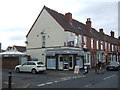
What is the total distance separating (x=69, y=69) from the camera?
29609 millimetres

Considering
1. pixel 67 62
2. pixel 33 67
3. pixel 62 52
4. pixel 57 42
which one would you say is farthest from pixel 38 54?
pixel 33 67

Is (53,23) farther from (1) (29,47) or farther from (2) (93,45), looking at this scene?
(2) (93,45)

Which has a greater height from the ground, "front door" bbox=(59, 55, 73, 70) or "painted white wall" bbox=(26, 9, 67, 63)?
"painted white wall" bbox=(26, 9, 67, 63)

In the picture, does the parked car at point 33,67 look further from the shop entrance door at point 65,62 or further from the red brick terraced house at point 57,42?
the shop entrance door at point 65,62

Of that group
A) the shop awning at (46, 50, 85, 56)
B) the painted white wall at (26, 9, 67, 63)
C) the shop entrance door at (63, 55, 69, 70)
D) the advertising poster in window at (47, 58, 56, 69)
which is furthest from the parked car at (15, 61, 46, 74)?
the painted white wall at (26, 9, 67, 63)

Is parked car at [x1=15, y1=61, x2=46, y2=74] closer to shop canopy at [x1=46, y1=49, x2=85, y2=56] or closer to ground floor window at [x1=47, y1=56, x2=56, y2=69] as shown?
shop canopy at [x1=46, y1=49, x2=85, y2=56]

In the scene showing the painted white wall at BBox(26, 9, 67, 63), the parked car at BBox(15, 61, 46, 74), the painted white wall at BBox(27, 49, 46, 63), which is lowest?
the parked car at BBox(15, 61, 46, 74)

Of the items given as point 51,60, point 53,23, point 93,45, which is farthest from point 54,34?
point 93,45

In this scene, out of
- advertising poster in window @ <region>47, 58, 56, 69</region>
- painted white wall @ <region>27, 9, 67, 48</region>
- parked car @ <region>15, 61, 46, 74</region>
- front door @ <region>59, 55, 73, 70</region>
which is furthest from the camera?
painted white wall @ <region>27, 9, 67, 48</region>

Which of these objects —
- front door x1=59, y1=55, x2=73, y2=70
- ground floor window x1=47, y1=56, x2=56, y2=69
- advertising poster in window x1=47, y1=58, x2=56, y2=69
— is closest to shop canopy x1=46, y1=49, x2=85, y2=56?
ground floor window x1=47, y1=56, x2=56, y2=69

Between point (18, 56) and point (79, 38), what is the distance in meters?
9.97

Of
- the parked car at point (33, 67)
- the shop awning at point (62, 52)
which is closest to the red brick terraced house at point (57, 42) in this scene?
the shop awning at point (62, 52)

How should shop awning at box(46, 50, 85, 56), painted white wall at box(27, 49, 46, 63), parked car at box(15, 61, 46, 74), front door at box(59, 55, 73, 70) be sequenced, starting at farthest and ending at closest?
1. painted white wall at box(27, 49, 46, 63)
2. front door at box(59, 55, 73, 70)
3. shop awning at box(46, 50, 85, 56)
4. parked car at box(15, 61, 46, 74)

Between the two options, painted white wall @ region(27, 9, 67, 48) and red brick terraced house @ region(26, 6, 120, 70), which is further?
painted white wall @ region(27, 9, 67, 48)
